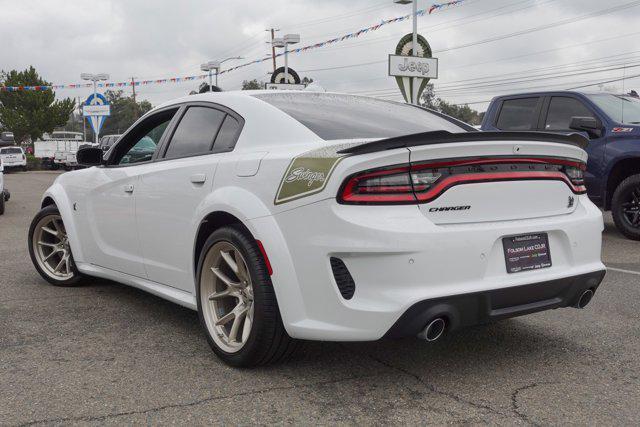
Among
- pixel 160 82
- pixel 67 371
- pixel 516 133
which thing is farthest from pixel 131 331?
pixel 160 82

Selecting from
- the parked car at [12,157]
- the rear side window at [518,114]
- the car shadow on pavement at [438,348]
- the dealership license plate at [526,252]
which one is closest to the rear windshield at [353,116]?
the dealership license plate at [526,252]

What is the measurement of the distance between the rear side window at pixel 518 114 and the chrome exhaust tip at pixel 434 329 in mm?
6658

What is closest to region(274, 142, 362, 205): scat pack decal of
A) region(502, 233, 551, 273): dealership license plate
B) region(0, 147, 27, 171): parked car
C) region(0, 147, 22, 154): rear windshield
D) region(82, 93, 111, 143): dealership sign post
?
region(502, 233, 551, 273): dealership license plate

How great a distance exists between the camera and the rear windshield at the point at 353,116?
374cm

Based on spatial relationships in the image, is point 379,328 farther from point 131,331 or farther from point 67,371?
point 131,331

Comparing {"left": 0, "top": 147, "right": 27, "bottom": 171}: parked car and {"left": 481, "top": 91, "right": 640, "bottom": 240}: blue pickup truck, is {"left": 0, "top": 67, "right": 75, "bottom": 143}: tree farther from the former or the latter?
{"left": 481, "top": 91, "right": 640, "bottom": 240}: blue pickup truck

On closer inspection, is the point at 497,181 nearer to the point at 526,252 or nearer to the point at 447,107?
the point at 526,252

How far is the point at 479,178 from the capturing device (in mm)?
3225

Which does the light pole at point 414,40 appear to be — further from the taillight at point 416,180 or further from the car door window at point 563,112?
the taillight at point 416,180

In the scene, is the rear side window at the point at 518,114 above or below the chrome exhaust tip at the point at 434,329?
above

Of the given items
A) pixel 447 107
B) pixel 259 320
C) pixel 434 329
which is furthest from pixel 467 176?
pixel 447 107

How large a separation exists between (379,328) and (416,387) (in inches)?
20.3

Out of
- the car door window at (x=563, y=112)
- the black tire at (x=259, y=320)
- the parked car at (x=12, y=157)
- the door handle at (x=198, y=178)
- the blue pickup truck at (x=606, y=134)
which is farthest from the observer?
the parked car at (x=12, y=157)

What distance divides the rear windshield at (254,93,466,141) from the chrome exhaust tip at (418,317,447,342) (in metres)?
1.07
